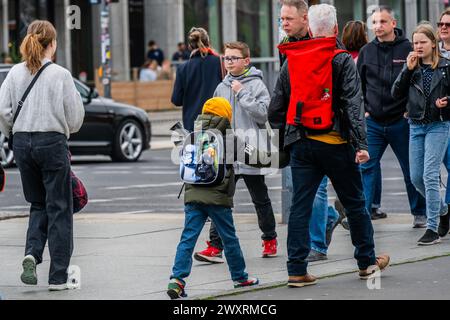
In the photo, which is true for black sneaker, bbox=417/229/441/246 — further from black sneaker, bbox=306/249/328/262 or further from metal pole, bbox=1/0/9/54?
metal pole, bbox=1/0/9/54

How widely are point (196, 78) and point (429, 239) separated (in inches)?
99.9

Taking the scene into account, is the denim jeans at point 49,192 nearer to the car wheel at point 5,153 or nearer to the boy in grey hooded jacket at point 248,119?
the boy in grey hooded jacket at point 248,119

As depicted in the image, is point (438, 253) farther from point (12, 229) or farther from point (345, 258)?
point (12, 229)

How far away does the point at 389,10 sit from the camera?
41.9 ft

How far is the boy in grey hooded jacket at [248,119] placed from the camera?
10734 mm

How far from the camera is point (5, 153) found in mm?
22422

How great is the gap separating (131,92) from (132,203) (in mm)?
20048

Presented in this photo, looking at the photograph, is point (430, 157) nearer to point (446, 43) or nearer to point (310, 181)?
point (446, 43)

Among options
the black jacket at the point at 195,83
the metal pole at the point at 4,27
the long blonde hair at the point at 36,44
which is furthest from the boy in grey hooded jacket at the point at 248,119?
the metal pole at the point at 4,27

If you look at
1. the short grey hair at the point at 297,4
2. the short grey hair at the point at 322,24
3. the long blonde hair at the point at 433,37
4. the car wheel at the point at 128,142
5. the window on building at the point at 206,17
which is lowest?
the car wheel at the point at 128,142

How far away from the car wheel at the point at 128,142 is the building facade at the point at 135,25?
13644 millimetres

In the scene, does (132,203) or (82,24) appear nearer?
(132,203)

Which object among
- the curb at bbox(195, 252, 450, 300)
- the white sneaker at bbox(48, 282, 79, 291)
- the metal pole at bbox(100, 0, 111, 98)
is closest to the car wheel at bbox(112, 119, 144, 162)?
the metal pole at bbox(100, 0, 111, 98)
